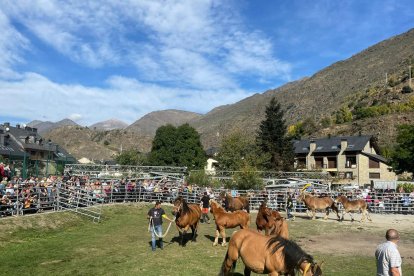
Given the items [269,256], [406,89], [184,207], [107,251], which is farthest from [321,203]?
[406,89]

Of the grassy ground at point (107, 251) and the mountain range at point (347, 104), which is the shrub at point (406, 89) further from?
the grassy ground at point (107, 251)

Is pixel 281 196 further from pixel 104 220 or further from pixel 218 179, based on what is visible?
pixel 104 220

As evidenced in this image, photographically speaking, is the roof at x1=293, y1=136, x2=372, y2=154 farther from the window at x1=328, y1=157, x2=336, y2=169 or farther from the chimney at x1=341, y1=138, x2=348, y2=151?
the window at x1=328, y1=157, x2=336, y2=169

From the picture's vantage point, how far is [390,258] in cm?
655

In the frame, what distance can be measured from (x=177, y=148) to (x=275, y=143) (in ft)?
70.8

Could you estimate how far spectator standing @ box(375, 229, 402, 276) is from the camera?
6527mm

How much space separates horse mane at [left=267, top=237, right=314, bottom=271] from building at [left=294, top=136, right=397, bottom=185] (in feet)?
185

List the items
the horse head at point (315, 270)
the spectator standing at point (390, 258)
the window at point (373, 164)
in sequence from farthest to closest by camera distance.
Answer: the window at point (373, 164) → the horse head at point (315, 270) → the spectator standing at point (390, 258)

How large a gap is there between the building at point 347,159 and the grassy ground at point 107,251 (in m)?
46.8

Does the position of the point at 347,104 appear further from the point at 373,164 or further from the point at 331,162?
the point at 373,164

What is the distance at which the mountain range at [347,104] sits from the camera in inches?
3462

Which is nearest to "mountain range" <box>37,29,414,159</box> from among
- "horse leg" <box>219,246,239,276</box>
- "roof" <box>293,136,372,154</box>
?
"roof" <box>293,136,372,154</box>

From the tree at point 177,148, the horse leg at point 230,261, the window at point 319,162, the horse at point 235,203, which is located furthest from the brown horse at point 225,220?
the window at point 319,162

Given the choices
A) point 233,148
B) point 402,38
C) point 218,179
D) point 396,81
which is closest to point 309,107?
point 396,81
